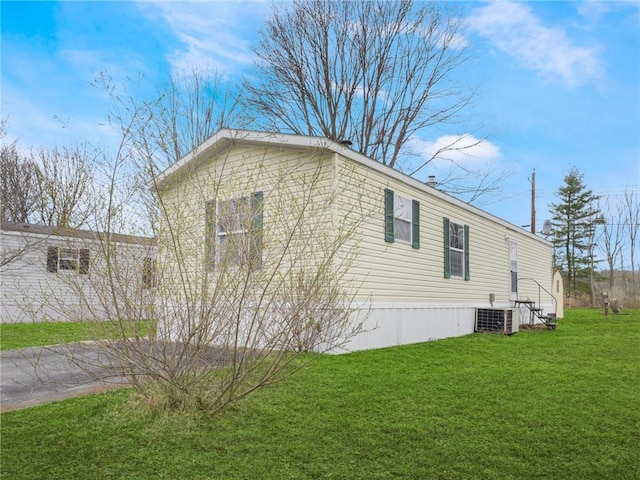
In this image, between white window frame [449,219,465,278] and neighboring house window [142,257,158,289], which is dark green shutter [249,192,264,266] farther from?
white window frame [449,219,465,278]

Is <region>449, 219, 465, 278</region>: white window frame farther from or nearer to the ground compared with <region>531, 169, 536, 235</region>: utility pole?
nearer to the ground

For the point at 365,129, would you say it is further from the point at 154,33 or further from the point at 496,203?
the point at 154,33

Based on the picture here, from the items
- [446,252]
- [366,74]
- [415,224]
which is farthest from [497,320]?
[366,74]

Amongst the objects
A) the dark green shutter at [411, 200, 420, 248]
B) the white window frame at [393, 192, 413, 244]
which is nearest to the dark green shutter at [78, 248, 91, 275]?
the white window frame at [393, 192, 413, 244]

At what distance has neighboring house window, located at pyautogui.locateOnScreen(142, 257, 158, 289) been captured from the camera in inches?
147

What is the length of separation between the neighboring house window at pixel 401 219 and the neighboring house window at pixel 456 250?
61.9 inches

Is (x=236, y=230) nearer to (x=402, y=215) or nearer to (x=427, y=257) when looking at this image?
(x=402, y=215)

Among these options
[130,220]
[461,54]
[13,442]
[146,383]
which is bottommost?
[13,442]

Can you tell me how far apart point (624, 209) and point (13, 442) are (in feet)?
106

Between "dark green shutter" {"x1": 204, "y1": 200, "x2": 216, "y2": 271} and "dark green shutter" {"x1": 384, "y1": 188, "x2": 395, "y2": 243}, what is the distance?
5.05m

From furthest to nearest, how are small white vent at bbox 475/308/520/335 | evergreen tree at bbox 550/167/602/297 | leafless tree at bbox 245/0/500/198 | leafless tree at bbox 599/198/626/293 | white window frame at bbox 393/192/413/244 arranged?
evergreen tree at bbox 550/167/602/297 < leafless tree at bbox 599/198/626/293 < leafless tree at bbox 245/0/500/198 < small white vent at bbox 475/308/520/335 < white window frame at bbox 393/192/413/244

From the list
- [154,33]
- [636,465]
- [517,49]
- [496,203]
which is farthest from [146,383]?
[496,203]

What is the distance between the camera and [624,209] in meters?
28.2

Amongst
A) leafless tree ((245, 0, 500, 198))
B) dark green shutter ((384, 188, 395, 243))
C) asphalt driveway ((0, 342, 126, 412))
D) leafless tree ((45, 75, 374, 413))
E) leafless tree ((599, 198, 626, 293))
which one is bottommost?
asphalt driveway ((0, 342, 126, 412))
